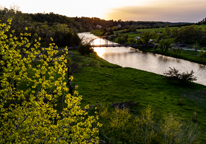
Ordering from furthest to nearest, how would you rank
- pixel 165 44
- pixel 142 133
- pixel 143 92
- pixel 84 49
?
pixel 165 44
pixel 84 49
pixel 143 92
pixel 142 133

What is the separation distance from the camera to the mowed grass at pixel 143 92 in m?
28.9

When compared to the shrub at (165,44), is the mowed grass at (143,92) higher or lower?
lower

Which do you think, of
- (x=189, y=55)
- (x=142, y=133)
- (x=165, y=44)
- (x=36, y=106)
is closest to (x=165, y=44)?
(x=165, y=44)

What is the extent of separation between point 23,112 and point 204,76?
58226 millimetres

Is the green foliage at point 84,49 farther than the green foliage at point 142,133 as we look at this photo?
Yes

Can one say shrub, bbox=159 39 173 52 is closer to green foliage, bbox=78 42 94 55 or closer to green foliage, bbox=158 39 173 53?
green foliage, bbox=158 39 173 53

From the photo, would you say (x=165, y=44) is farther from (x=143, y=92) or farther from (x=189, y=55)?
(x=143, y=92)

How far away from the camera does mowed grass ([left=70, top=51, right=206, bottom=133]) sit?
28.9 meters

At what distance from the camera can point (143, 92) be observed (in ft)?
120

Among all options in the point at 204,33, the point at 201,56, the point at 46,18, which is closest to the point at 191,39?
the point at 204,33

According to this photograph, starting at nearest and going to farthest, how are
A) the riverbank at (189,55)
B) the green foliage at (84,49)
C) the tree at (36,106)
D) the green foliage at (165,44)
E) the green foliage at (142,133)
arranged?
the tree at (36,106), the green foliage at (142,133), the riverbank at (189,55), the green foliage at (84,49), the green foliage at (165,44)

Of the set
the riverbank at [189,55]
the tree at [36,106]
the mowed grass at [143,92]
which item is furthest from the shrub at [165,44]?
the tree at [36,106]

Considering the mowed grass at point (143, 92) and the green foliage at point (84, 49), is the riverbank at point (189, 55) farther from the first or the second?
the green foliage at point (84, 49)

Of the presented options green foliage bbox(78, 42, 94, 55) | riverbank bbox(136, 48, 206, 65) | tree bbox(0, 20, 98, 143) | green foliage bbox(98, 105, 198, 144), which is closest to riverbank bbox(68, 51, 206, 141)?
green foliage bbox(98, 105, 198, 144)
